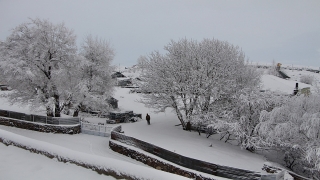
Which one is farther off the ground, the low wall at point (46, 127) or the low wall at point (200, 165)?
the low wall at point (46, 127)

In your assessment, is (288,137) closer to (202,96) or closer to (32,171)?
(202,96)

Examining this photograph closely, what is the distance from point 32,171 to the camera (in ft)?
22.5

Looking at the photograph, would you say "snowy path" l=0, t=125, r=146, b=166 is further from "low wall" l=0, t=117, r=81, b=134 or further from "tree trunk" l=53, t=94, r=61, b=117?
"tree trunk" l=53, t=94, r=61, b=117

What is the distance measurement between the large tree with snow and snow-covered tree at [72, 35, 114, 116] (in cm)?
564

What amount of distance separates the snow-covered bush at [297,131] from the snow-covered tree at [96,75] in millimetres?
16998

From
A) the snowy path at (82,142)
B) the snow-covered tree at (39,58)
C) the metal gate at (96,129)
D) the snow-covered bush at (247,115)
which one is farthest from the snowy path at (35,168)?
the snow-covered tree at (39,58)

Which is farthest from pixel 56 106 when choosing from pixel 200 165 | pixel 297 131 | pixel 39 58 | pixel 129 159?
pixel 297 131

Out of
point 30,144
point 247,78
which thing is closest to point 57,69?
point 30,144

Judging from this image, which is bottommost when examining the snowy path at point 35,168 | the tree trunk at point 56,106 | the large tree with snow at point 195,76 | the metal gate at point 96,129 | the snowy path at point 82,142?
the snowy path at point 82,142

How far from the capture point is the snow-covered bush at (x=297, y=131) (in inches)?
515

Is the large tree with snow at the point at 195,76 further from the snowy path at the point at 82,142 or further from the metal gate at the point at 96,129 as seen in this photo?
the snowy path at the point at 82,142

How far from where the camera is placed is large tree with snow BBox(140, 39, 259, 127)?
19812 mm

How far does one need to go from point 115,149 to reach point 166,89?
278 inches

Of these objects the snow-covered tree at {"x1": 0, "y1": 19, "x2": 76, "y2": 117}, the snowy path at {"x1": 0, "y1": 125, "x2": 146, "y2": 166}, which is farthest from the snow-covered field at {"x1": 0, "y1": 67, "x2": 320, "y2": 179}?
the snow-covered tree at {"x1": 0, "y1": 19, "x2": 76, "y2": 117}
